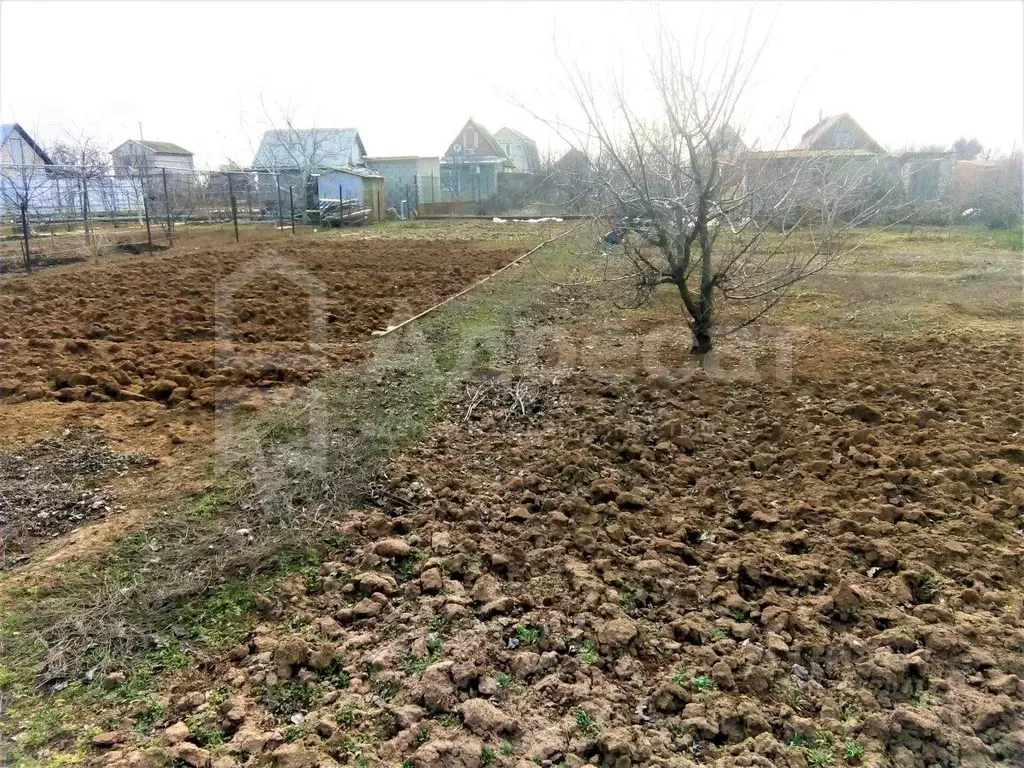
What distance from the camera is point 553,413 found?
17.6 feet

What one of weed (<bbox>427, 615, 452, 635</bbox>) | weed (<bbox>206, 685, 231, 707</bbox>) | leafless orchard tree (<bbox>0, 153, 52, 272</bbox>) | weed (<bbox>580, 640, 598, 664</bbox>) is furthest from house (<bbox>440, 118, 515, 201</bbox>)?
weed (<bbox>206, 685, 231, 707</bbox>)

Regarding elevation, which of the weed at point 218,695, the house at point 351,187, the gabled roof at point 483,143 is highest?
the gabled roof at point 483,143

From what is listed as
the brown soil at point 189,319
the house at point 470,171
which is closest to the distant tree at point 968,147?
the house at point 470,171

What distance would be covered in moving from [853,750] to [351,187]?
98.8 ft

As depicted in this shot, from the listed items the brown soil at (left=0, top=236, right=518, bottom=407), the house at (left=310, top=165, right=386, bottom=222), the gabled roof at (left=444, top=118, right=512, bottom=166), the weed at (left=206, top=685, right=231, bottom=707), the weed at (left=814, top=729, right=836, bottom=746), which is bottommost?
the weed at (left=814, top=729, right=836, bottom=746)

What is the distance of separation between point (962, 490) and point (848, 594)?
1484 millimetres

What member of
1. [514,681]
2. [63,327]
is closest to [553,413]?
[514,681]

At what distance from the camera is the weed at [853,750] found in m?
2.19

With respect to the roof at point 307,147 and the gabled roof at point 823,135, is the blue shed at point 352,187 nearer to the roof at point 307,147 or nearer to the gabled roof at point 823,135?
the roof at point 307,147

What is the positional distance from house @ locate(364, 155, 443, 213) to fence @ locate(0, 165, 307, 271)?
8364 mm

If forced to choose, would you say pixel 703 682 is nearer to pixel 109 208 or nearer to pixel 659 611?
pixel 659 611

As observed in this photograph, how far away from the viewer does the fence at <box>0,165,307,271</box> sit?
14.6 meters

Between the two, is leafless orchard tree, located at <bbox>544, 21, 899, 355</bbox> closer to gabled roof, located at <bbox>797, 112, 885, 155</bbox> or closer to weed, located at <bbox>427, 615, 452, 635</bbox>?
gabled roof, located at <bbox>797, 112, 885, 155</bbox>

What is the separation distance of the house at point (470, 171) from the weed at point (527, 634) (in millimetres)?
32852
